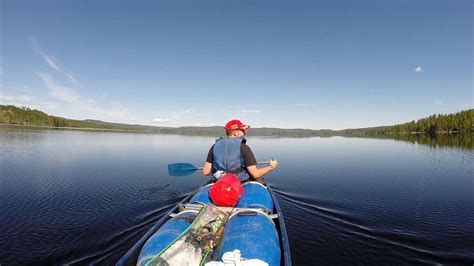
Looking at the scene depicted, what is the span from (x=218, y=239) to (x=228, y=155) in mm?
3086

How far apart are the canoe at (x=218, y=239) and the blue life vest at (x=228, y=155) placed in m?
1.90

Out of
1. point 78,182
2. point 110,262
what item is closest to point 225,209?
point 110,262

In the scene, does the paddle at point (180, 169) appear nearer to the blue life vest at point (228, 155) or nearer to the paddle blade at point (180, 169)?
the paddle blade at point (180, 169)

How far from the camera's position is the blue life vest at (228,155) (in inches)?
303

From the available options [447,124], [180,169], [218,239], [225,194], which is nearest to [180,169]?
[180,169]

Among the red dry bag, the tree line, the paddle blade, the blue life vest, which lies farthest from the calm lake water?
the tree line

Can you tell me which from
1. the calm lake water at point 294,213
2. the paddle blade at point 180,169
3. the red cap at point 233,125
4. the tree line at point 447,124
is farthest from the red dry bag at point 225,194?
the tree line at point 447,124

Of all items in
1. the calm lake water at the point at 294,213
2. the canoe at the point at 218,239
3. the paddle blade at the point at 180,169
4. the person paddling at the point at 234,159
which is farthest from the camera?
the paddle blade at the point at 180,169

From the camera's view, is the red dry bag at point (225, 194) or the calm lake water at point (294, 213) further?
the calm lake water at point (294, 213)

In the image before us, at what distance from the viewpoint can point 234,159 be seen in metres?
7.77

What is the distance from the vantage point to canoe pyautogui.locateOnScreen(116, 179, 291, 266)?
3992mm

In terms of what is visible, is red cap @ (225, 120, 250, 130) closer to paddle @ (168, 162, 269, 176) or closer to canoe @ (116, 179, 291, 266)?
canoe @ (116, 179, 291, 266)

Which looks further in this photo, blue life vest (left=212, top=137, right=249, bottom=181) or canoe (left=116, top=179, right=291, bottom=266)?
blue life vest (left=212, top=137, right=249, bottom=181)

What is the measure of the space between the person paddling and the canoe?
1.71 m
